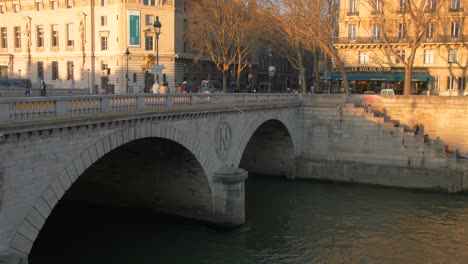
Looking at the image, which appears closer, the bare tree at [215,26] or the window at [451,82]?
the bare tree at [215,26]

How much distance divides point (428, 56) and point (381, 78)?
16.2 ft

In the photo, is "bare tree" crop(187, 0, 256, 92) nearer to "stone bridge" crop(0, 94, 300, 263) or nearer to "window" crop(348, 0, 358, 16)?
"window" crop(348, 0, 358, 16)

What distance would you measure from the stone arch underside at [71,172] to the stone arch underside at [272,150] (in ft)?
51.0

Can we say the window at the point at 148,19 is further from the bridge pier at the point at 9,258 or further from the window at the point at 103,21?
the bridge pier at the point at 9,258

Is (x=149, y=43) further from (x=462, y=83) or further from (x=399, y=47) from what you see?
(x=462, y=83)

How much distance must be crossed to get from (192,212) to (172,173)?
207 centimetres

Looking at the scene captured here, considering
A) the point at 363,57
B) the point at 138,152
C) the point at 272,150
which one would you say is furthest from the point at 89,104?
the point at 363,57

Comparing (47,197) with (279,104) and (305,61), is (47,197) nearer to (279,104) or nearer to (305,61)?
(279,104)

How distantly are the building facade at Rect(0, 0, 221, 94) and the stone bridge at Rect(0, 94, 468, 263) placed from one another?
2223 cm

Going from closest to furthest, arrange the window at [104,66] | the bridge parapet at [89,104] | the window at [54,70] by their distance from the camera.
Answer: the bridge parapet at [89,104] → the window at [104,66] → the window at [54,70]

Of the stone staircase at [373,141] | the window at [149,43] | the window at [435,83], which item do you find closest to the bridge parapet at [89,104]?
the stone staircase at [373,141]

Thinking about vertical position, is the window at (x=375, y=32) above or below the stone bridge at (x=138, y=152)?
above

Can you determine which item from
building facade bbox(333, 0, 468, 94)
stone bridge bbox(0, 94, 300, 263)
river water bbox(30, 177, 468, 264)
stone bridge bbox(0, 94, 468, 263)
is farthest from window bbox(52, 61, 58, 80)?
river water bbox(30, 177, 468, 264)

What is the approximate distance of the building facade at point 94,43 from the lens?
5684 cm
